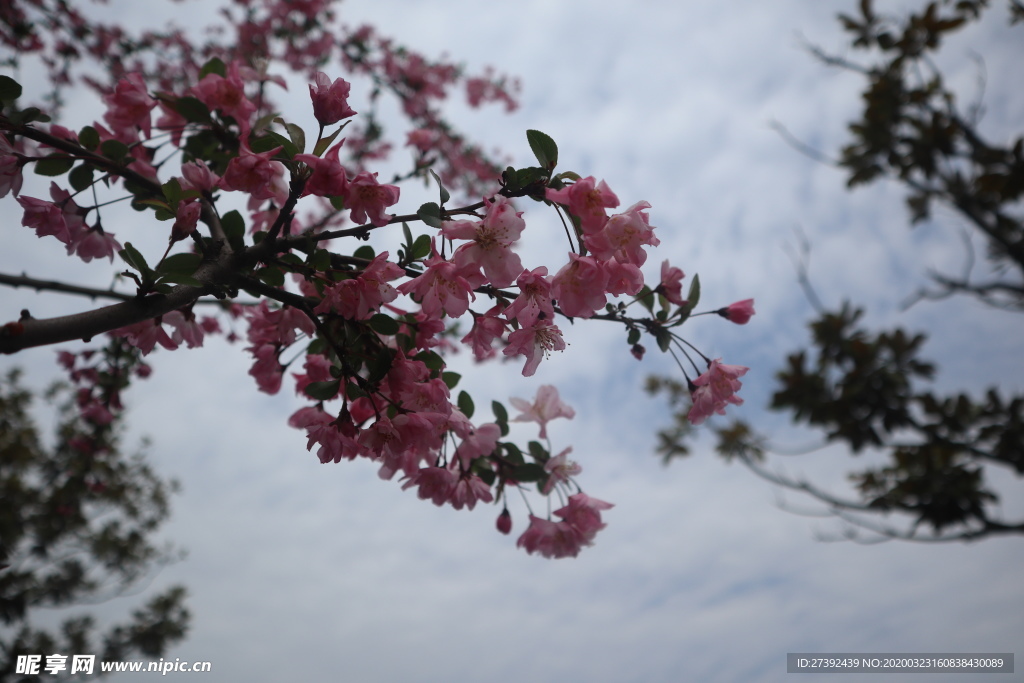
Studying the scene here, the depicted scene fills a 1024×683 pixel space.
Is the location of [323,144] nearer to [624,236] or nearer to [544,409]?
[624,236]

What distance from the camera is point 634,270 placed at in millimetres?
1150

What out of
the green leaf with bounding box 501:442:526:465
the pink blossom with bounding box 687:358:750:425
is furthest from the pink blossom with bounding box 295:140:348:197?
the pink blossom with bounding box 687:358:750:425

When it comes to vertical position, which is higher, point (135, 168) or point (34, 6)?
point (34, 6)

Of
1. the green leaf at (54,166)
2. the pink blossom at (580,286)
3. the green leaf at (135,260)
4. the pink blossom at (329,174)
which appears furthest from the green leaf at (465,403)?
the green leaf at (54,166)

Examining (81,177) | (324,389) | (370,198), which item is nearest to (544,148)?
(370,198)

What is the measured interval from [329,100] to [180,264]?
1.60ft

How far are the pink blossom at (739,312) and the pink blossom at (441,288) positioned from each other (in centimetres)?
96

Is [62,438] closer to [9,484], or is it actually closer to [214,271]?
[9,484]

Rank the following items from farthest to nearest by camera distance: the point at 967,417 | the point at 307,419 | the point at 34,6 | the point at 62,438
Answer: the point at 62,438 → the point at 34,6 → the point at 967,417 → the point at 307,419

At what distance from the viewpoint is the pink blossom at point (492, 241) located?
112cm

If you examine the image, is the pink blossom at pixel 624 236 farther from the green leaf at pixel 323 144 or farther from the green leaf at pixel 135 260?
the green leaf at pixel 135 260

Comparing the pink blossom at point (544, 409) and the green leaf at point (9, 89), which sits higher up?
→ the green leaf at point (9, 89)

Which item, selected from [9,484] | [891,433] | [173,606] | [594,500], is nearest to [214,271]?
[594,500]

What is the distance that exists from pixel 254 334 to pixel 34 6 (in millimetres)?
5188
